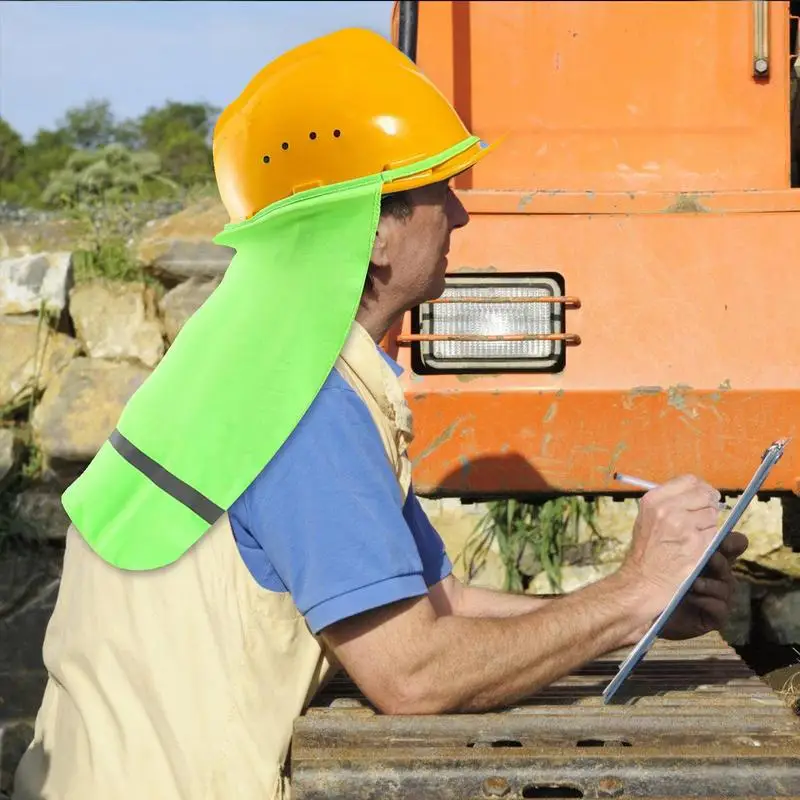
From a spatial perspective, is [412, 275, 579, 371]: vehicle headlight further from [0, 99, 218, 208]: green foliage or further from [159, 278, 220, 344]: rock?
[0, 99, 218, 208]: green foliage

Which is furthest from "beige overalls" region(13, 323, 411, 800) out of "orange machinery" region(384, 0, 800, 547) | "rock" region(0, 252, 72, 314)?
"rock" region(0, 252, 72, 314)

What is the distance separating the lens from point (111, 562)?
73.0 inches

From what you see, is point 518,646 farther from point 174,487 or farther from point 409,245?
point 409,245

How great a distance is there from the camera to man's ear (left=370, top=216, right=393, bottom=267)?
2051 mm

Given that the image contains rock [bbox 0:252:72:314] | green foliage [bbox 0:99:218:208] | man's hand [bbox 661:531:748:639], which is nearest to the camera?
man's hand [bbox 661:531:748:639]

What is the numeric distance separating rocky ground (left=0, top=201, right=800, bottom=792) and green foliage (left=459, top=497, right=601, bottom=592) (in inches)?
1.7

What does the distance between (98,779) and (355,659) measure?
37 centimetres

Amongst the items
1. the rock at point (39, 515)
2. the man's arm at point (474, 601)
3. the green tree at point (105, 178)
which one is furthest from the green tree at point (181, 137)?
the man's arm at point (474, 601)

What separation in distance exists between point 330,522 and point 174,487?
9.2 inches

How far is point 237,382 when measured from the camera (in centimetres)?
186

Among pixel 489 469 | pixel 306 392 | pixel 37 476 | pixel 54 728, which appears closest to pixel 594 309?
pixel 489 469

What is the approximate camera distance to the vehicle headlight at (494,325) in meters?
2.85

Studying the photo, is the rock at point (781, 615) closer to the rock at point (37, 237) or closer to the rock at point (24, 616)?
the rock at point (24, 616)

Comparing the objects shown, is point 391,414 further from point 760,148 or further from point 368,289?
point 760,148
